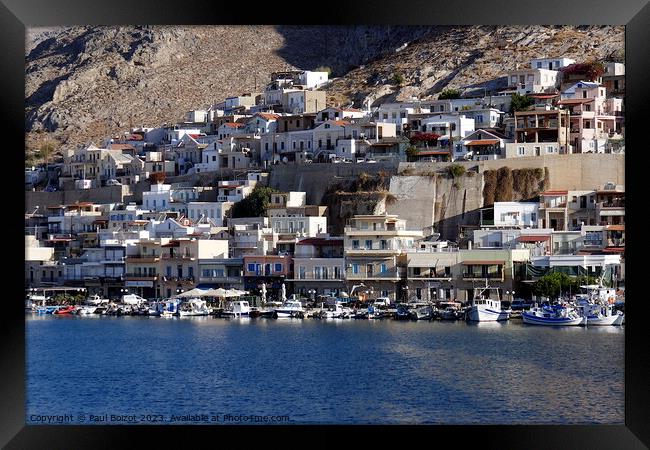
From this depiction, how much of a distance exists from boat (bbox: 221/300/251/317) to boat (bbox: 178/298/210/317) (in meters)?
Answer: 0.34

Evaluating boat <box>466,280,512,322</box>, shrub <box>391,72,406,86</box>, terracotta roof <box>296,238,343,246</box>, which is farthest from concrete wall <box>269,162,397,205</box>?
shrub <box>391,72,406,86</box>

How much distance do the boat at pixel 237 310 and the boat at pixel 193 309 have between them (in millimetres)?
340

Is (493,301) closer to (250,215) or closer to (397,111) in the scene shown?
(250,215)

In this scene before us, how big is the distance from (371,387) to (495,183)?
11.4 metres

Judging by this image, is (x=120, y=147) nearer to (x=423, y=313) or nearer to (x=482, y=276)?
(x=482, y=276)

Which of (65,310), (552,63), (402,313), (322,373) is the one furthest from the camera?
(552,63)

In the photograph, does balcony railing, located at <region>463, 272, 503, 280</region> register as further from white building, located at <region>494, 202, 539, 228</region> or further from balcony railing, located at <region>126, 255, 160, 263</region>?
balcony railing, located at <region>126, 255, 160, 263</region>

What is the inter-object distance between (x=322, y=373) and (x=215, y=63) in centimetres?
2999

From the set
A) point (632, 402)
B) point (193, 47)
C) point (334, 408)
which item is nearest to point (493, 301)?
point (334, 408)

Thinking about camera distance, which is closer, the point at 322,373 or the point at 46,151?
the point at 322,373

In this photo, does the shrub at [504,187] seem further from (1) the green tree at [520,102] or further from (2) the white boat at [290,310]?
(2) the white boat at [290,310]

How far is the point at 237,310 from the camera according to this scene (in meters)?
19.7

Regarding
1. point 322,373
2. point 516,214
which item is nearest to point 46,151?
point 516,214

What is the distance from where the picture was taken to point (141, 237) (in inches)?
911
